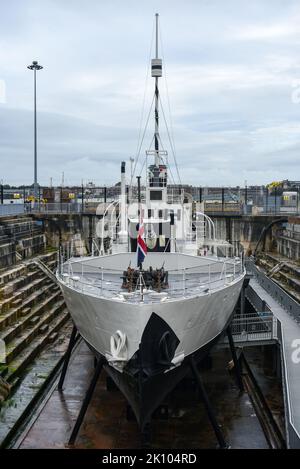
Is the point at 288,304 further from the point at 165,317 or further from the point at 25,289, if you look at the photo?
the point at 25,289

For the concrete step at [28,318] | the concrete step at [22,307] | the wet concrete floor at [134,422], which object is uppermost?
the concrete step at [22,307]

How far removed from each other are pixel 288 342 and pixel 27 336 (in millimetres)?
9869

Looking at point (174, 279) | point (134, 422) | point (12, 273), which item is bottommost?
point (134, 422)

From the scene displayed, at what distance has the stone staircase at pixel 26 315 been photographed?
1877cm

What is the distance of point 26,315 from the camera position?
74.2 ft

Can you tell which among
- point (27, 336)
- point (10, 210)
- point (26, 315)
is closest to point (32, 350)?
point (27, 336)

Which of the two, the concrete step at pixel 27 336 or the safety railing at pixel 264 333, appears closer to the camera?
the safety railing at pixel 264 333

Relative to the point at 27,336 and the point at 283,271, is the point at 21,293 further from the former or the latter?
the point at 283,271

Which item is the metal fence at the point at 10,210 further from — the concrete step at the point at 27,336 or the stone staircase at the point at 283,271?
the stone staircase at the point at 283,271

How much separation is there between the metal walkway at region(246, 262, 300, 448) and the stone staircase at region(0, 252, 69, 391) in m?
8.83

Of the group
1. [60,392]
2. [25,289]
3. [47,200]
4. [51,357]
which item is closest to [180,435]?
[60,392]

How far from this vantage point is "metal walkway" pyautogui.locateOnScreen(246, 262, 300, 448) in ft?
40.3

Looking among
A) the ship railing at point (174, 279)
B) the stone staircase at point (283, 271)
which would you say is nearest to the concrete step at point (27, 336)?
the ship railing at point (174, 279)

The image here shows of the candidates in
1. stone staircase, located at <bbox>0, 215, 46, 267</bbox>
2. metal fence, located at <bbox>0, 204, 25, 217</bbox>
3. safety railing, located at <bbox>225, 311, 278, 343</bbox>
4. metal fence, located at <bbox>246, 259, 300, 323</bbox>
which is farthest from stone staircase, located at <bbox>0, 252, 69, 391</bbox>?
metal fence, located at <bbox>246, 259, 300, 323</bbox>
